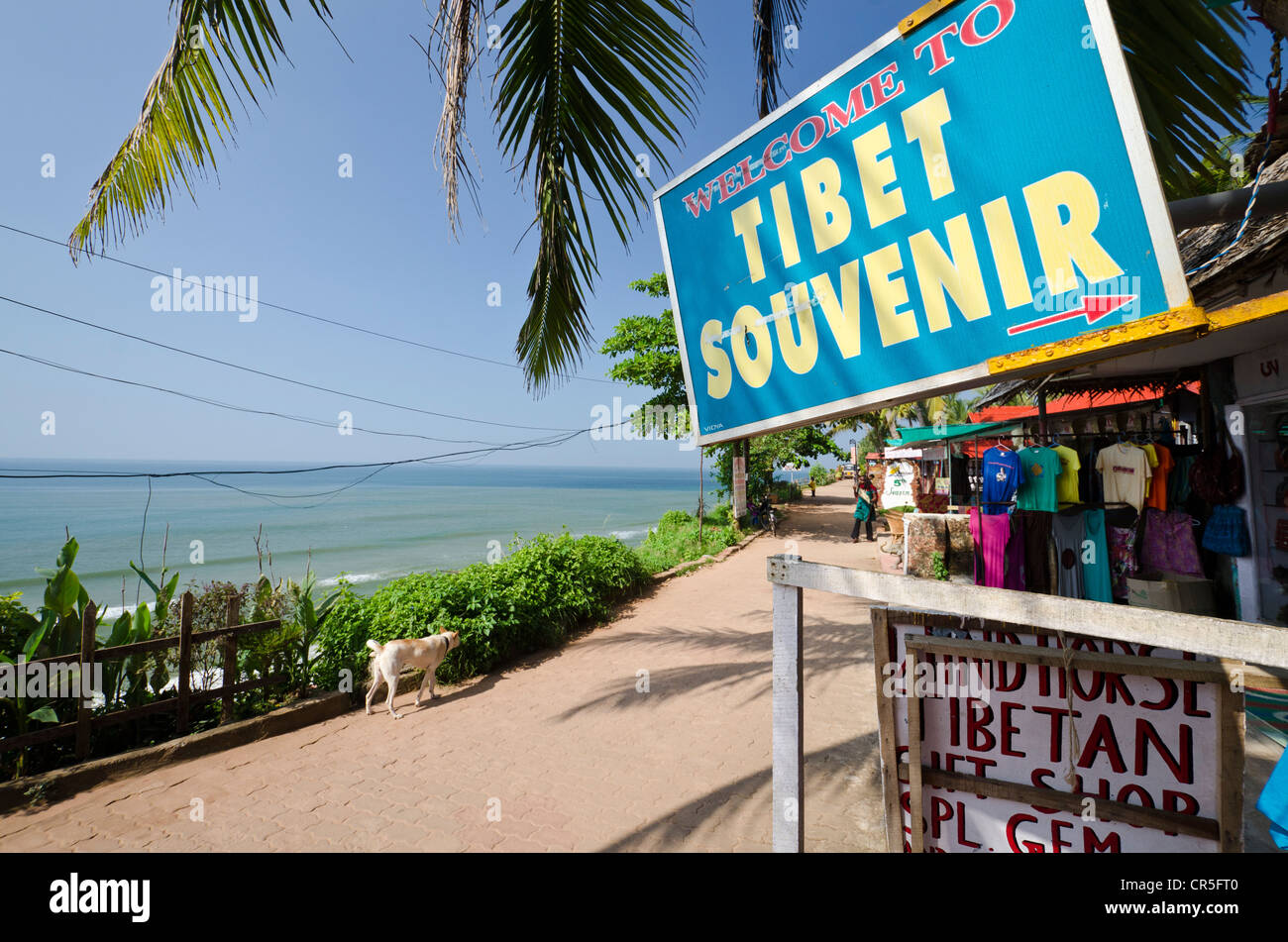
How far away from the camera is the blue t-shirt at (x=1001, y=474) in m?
4.02

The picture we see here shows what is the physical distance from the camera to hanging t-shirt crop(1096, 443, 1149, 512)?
495 centimetres

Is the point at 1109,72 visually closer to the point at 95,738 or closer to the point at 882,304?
the point at 882,304

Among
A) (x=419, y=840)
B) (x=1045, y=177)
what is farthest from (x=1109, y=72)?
(x=419, y=840)

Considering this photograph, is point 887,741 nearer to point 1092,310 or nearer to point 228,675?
point 1092,310

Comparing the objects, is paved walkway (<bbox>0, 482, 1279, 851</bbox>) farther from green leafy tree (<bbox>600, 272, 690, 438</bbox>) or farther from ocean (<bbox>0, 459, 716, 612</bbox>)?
green leafy tree (<bbox>600, 272, 690, 438</bbox>)

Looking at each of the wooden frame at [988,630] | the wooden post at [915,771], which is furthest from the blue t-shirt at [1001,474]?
the wooden post at [915,771]

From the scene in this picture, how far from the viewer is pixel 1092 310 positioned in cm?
115

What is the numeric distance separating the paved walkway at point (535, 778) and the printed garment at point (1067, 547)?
84.6 inches

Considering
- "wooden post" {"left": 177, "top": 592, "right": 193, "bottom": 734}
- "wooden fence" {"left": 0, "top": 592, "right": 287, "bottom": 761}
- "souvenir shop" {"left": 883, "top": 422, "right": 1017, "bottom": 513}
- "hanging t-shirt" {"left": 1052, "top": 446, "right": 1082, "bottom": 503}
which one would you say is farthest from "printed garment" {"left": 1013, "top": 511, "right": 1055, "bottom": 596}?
"wooden post" {"left": 177, "top": 592, "right": 193, "bottom": 734}

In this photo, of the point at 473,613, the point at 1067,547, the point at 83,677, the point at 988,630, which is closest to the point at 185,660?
the point at 83,677

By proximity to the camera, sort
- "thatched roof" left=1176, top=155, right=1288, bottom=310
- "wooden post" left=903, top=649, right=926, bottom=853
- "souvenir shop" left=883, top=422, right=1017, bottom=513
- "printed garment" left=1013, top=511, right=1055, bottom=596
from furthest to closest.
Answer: "souvenir shop" left=883, top=422, right=1017, bottom=513
"printed garment" left=1013, top=511, right=1055, bottom=596
"thatched roof" left=1176, top=155, right=1288, bottom=310
"wooden post" left=903, top=649, right=926, bottom=853

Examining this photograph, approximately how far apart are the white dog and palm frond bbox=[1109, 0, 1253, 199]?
674 cm

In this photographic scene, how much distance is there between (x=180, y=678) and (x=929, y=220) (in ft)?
22.8

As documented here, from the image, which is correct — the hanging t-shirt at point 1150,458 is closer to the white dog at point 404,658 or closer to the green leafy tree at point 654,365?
the white dog at point 404,658
